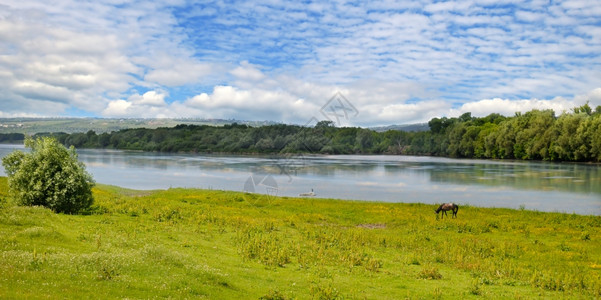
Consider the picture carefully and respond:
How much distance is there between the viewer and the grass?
11.1 m

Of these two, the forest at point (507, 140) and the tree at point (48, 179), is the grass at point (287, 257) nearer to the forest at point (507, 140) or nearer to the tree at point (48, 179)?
the tree at point (48, 179)

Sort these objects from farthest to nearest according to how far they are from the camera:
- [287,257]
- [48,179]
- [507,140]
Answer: [507,140] < [48,179] < [287,257]

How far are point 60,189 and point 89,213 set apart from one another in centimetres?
212

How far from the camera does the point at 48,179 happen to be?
25547 millimetres

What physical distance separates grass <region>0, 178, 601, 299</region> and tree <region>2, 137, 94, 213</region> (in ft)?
6.10

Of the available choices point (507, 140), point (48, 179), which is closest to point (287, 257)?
point (48, 179)

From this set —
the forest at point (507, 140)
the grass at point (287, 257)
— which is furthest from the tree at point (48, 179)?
the forest at point (507, 140)

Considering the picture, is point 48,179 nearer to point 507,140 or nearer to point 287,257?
point 287,257

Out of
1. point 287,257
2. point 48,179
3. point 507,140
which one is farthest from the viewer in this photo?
point 507,140

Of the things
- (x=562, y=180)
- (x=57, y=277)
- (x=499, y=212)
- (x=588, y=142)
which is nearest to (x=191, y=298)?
(x=57, y=277)

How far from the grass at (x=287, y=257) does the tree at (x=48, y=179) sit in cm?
186

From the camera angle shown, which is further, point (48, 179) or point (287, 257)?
point (48, 179)

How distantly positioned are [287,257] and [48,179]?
1648 centimetres

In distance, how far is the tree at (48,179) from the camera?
25.3m
